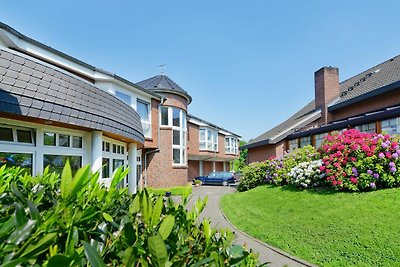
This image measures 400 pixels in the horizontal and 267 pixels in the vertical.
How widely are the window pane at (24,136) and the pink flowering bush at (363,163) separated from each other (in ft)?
31.8

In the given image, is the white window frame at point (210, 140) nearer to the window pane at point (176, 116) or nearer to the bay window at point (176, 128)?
the bay window at point (176, 128)

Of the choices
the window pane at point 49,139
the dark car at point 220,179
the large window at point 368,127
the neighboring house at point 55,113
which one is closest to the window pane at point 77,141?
the neighboring house at point 55,113

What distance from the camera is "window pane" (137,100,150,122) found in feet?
56.3

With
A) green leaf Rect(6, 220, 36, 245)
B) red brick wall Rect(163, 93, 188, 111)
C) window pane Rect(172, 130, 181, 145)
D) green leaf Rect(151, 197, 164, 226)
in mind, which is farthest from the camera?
window pane Rect(172, 130, 181, 145)

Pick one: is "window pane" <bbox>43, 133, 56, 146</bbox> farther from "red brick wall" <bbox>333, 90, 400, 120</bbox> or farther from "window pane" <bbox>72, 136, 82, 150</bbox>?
"red brick wall" <bbox>333, 90, 400, 120</bbox>

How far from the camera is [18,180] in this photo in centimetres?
219

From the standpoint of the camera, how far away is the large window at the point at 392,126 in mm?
12695

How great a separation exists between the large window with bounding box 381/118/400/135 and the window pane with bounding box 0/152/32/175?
14.3m

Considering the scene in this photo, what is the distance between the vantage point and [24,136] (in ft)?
22.2

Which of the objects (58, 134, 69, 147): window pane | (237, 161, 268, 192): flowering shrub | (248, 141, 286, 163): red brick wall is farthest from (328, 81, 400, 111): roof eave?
(58, 134, 69, 147): window pane

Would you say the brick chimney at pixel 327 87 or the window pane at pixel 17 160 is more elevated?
the brick chimney at pixel 327 87

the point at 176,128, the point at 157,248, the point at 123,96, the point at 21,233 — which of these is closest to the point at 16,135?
the point at 21,233

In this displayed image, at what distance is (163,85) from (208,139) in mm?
15010

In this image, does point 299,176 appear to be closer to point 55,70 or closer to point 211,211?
point 211,211
